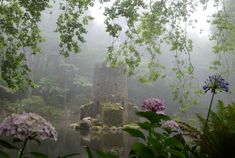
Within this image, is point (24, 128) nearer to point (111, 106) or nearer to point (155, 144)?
point (155, 144)

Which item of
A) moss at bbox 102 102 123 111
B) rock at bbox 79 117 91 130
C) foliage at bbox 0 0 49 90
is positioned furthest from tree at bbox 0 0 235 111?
moss at bbox 102 102 123 111

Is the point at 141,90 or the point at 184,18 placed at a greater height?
the point at 184,18

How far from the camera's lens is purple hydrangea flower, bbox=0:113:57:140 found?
2150mm

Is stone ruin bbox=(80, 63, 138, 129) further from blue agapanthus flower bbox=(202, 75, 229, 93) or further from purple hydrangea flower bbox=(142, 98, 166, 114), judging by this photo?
purple hydrangea flower bbox=(142, 98, 166, 114)

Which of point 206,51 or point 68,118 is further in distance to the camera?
point 206,51

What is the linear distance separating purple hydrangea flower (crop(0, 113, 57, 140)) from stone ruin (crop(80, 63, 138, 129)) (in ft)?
60.0

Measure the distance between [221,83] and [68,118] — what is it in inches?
1034

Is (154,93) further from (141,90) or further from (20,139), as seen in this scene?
(20,139)

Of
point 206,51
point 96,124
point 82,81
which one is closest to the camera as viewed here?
point 96,124

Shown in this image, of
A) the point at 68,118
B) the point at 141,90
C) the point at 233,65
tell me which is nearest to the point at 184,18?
the point at 68,118

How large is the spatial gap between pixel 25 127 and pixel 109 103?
21.2m

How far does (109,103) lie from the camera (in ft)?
76.4

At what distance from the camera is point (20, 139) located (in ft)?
7.29

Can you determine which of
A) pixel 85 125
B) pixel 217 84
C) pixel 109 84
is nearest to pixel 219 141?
pixel 217 84
